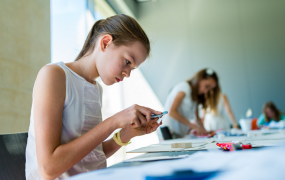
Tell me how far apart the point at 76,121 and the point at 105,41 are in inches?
12.5

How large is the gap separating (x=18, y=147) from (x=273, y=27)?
517 centimetres

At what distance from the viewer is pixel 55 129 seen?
0.65 meters

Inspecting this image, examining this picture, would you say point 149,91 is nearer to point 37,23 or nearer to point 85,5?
point 85,5

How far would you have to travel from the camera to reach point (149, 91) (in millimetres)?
5223

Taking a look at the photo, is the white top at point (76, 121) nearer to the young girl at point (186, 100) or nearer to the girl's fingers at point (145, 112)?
the girl's fingers at point (145, 112)

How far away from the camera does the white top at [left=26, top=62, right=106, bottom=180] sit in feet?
2.35

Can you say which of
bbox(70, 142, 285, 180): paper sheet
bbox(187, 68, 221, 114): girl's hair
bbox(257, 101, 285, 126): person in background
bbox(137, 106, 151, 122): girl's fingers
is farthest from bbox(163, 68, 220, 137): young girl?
bbox(257, 101, 285, 126): person in background

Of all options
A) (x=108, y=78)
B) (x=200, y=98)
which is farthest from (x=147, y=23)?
(x=108, y=78)

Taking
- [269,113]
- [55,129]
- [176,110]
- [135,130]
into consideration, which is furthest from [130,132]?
[269,113]

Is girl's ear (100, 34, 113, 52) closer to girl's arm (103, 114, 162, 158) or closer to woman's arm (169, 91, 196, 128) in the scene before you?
girl's arm (103, 114, 162, 158)

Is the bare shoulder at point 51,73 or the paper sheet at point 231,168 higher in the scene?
the bare shoulder at point 51,73

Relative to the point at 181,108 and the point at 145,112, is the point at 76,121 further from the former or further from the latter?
the point at 181,108

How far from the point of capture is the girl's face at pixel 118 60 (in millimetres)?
858

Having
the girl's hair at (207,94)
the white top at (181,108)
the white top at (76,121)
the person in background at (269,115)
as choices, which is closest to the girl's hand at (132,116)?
the white top at (76,121)
